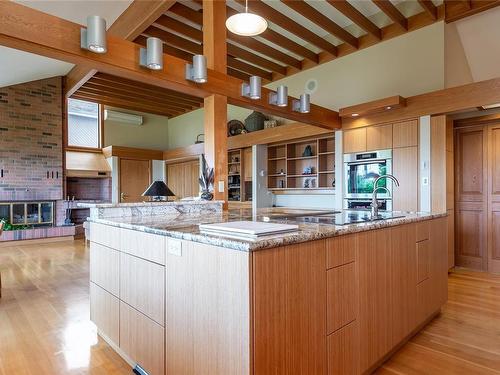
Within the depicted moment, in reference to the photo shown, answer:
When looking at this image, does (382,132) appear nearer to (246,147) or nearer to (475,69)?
(475,69)

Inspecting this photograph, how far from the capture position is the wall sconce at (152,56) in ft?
8.46

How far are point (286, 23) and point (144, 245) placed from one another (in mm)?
4096

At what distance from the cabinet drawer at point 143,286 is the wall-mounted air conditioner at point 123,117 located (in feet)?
25.9

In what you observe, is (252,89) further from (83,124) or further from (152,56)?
(83,124)

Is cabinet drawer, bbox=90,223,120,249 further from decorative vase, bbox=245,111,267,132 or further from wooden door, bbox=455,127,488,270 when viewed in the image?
decorative vase, bbox=245,111,267,132

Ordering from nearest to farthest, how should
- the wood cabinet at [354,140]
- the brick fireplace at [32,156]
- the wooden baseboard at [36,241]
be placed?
1. the wood cabinet at [354,140]
2. the wooden baseboard at [36,241]
3. the brick fireplace at [32,156]

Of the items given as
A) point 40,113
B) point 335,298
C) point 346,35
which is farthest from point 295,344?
point 40,113

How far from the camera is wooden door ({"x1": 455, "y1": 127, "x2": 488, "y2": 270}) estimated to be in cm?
433

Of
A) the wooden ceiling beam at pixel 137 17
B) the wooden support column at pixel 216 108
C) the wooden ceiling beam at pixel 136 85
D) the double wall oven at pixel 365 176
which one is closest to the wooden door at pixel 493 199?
the double wall oven at pixel 365 176

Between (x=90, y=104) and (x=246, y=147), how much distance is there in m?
4.89

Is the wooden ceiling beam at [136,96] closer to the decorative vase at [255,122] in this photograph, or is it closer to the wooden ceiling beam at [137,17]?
the wooden ceiling beam at [137,17]

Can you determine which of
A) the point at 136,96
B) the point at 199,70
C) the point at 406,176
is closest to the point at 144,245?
the point at 199,70

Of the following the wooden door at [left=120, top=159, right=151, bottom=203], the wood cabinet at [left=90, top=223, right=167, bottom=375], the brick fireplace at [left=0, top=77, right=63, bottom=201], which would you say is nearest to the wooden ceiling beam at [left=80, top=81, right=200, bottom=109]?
the brick fireplace at [left=0, top=77, right=63, bottom=201]

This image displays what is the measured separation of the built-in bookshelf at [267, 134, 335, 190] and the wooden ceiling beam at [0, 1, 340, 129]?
260 centimetres
